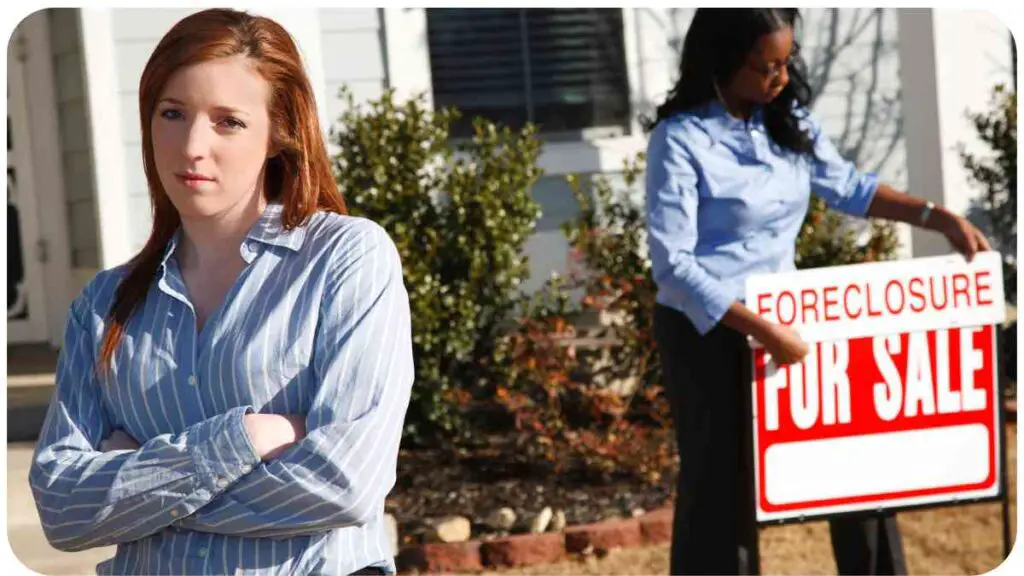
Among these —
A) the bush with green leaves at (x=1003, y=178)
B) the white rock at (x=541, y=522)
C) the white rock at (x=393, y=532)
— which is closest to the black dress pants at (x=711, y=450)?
the white rock at (x=541, y=522)

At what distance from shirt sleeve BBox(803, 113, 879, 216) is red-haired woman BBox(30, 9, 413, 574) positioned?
2.27 m

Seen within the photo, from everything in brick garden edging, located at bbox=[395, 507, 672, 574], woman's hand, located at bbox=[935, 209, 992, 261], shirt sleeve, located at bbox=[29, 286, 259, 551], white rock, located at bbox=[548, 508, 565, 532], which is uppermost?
woman's hand, located at bbox=[935, 209, 992, 261]

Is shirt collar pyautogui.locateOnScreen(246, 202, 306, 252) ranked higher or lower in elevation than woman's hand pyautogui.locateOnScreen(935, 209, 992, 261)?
higher

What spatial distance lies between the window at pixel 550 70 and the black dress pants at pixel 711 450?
388cm

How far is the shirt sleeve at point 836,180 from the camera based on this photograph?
159 inches

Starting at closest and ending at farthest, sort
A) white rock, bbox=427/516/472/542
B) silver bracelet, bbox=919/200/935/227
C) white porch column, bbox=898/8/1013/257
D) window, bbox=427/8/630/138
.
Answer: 1. silver bracelet, bbox=919/200/935/227
2. white rock, bbox=427/516/472/542
3. window, bbox=427/8/630/138
4. white porch column, bbox=898/8/1013/257

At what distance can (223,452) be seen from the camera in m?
1.99

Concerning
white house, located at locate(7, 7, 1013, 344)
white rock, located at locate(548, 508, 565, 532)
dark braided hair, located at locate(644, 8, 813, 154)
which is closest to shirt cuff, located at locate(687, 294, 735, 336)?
dark braided hair, located at locate(644, 8, 813, 154)

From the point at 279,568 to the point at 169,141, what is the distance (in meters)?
0.69

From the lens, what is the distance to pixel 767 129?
3.93 m

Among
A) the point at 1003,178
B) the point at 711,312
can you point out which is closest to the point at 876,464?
the point at 711,312

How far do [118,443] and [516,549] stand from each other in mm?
3363

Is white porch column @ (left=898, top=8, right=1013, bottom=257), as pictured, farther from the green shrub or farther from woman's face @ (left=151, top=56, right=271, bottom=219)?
woman's face @ (left=151, top=56, right=271, bottom=219)

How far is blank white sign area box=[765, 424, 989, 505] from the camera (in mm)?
3805
